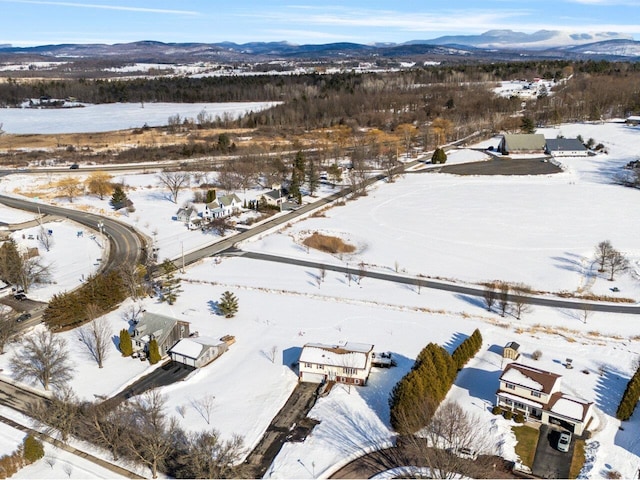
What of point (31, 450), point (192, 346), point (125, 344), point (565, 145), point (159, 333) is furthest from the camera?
point (565, 145)

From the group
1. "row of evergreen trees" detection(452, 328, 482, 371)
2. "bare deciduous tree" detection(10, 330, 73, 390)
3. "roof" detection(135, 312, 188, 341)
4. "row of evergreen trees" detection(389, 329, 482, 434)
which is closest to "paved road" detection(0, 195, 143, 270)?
"roof" detection(135, 312, 188, 341)

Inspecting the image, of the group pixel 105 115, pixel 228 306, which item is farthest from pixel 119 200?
pixel 105 115

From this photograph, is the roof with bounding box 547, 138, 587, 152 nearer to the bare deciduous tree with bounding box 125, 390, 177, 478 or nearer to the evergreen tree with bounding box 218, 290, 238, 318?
the evergreen tree with bounding box 218, 290, 238, 318

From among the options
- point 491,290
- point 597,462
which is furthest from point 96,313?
point 597,462

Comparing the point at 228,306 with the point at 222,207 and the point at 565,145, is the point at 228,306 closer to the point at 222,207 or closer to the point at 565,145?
the point at 222,207

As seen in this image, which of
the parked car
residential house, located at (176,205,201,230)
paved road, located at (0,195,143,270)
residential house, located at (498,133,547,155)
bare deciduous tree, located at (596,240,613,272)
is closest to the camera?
the parked car

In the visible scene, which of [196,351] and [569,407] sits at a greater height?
[569,407]

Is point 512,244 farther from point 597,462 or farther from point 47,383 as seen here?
point 47,383
